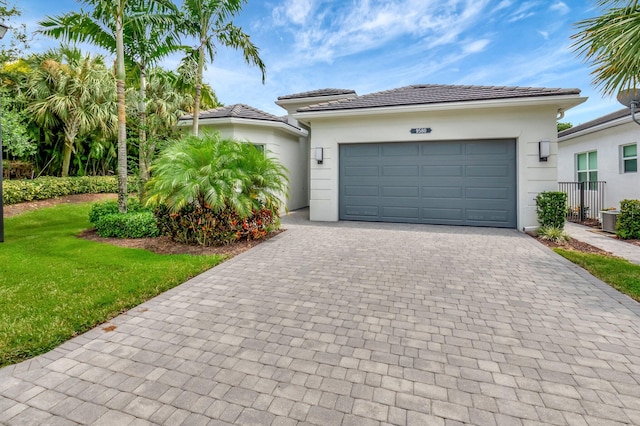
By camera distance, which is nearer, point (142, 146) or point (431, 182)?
point (142, 146)

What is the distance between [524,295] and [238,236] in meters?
5.41

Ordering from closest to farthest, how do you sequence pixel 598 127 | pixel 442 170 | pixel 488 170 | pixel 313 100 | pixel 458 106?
pixel 458 106, pixel 488 170, pixel 442 170, pixel 598 127, pixel 313 100

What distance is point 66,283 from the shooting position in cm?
459

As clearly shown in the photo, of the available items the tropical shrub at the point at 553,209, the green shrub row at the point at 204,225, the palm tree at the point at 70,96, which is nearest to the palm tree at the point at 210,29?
the green shrub row at the point at 204,225

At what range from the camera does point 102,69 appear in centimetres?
1563

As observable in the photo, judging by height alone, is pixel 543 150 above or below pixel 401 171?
above

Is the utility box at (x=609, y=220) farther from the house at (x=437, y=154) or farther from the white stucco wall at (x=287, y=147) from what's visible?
the white stucco wall at (x=287, y=147)

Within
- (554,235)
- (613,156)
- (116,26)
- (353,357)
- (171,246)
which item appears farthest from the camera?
(613,156)

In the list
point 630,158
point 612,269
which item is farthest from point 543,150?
point 612,269

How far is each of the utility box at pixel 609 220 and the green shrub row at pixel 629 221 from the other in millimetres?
664

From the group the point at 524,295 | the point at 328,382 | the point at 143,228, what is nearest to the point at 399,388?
the point at 328,382

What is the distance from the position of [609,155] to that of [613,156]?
23 centimetres

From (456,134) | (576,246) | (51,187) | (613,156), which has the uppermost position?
(456,134)

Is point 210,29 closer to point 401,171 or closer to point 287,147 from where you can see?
point 287,147
